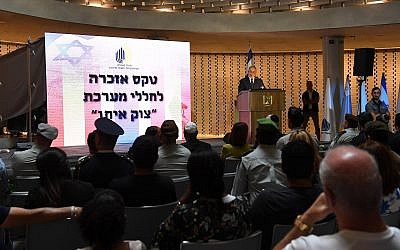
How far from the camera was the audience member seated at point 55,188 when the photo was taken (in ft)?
9.49

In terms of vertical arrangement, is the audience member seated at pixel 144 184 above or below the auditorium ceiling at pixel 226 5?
below

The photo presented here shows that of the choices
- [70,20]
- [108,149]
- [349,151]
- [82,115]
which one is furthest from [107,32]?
[349,151]

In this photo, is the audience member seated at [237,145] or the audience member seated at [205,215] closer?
the audience member seated at [205,215]

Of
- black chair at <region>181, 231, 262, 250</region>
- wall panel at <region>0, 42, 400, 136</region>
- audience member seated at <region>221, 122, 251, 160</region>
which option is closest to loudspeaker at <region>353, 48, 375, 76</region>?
wall panel at <region>0, 42, 400, 136</region>

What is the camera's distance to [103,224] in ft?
5.92

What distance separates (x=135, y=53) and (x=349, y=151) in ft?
28.4

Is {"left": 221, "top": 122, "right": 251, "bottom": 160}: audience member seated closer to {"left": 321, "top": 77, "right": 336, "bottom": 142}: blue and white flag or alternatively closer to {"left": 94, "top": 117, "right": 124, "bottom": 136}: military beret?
{"left": 94, "top": 117, "right": 124, "bottom": 136}: military beret

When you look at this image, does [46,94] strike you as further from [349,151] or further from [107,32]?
[349,151]

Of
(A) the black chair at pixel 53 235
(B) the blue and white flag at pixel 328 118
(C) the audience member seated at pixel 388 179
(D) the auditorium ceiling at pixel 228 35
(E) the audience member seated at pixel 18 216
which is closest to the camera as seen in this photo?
(E) the audience member seated at pixel 18 216

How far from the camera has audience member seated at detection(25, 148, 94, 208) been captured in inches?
114

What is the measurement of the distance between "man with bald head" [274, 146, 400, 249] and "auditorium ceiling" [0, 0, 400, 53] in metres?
8.76

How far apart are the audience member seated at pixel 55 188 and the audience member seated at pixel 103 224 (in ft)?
3.67

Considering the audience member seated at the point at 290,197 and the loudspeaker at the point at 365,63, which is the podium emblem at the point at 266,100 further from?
the audience member seated at the point at 290,197

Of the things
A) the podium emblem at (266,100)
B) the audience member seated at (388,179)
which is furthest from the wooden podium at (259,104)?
the audience member seated at (388,179)
